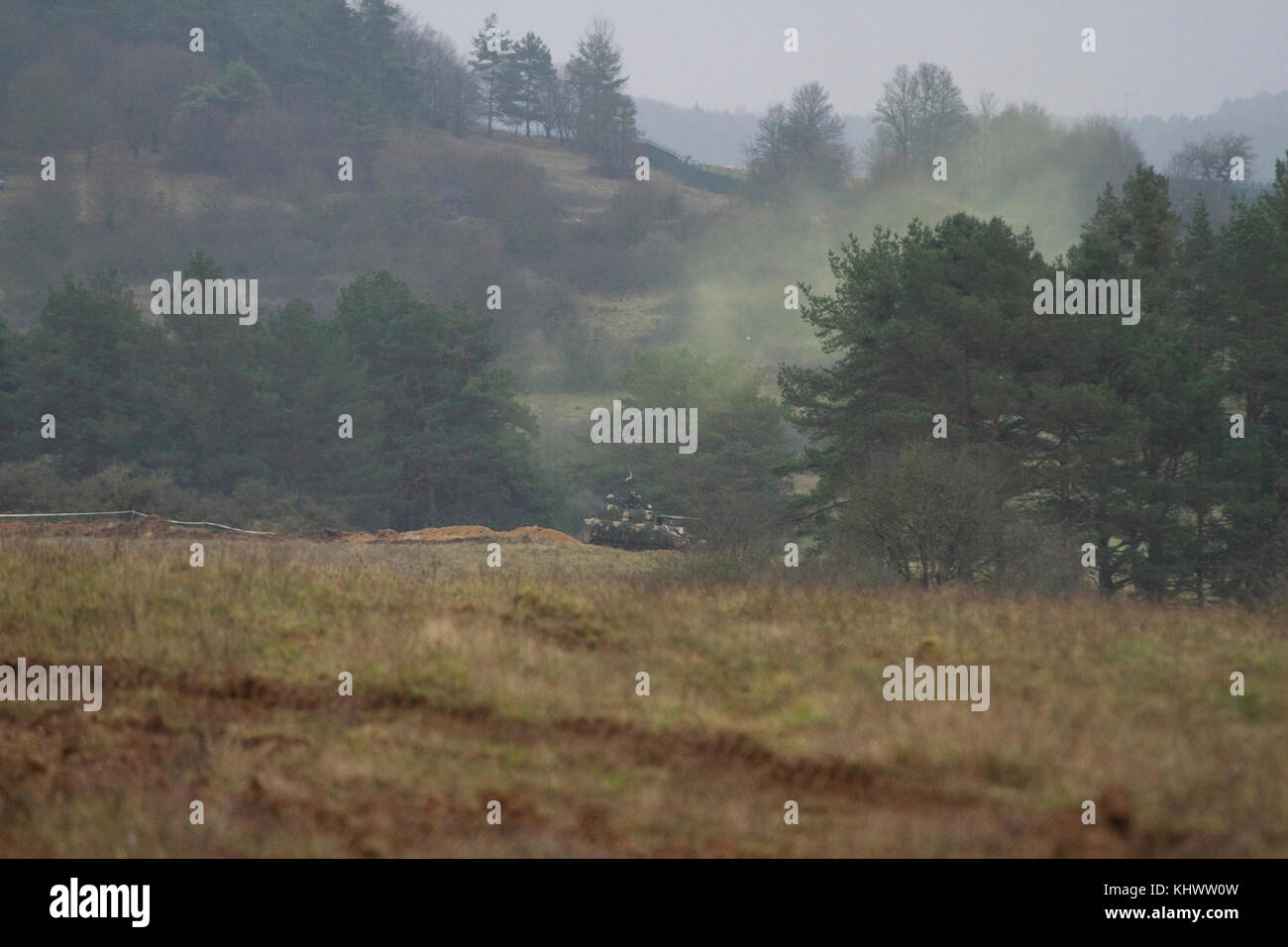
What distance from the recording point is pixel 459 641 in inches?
438

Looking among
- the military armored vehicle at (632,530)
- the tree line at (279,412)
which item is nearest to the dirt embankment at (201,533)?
the military armored vehicle at (632,530)

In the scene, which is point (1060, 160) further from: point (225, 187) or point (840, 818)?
point (840, 818)

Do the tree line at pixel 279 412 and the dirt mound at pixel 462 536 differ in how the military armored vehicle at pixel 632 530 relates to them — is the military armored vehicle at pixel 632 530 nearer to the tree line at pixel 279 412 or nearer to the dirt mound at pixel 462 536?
the dirt mound at pixel 462 536

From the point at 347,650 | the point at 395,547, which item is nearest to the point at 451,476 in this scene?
the point at 395,547

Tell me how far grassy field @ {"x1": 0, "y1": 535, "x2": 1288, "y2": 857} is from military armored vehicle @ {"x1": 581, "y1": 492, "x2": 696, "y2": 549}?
77.0 feet

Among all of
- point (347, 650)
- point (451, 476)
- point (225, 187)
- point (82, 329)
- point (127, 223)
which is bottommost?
point (347, 650)

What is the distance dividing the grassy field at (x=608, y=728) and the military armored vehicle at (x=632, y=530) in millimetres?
23481

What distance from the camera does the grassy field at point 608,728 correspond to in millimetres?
7461

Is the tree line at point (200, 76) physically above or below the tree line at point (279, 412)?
above

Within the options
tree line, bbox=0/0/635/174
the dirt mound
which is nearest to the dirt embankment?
the dirt mound

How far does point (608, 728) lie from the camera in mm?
9219

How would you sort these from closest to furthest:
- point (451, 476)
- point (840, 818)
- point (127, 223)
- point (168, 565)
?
1. point (840, 818)
2. point (168, 565)
3. point (451, 476)
4. point (127, 223)

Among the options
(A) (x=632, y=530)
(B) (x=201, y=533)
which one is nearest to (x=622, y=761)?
(B) (x=201, y=533)

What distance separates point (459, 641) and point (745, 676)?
2.82 metres
